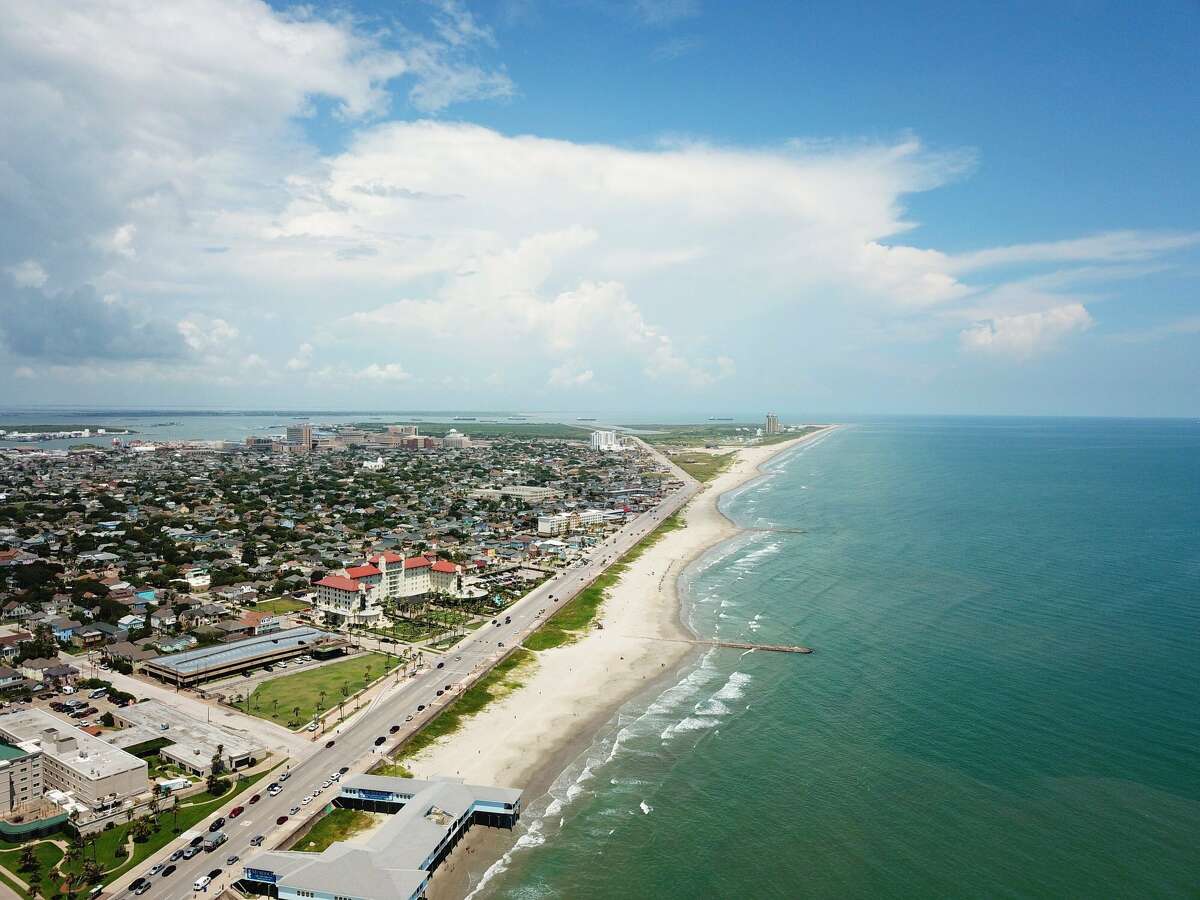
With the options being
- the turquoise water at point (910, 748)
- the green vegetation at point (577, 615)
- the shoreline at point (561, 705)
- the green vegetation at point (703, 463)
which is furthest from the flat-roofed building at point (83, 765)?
the green vegetation at point (703, 463)

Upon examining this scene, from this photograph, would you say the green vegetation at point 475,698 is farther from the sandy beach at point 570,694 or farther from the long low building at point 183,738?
the long low building at point 183,738

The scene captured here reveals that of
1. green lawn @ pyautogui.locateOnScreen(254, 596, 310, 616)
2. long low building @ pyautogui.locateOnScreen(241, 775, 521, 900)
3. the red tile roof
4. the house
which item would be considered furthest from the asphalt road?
the house

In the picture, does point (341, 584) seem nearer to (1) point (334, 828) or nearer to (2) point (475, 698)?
(2) point (475, 698)

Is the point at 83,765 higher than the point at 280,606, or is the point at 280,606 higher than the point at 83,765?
the point at 83,765

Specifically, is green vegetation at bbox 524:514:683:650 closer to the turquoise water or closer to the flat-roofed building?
the turquoise water

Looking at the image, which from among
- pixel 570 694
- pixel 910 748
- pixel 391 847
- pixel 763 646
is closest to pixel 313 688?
pixel 570 694

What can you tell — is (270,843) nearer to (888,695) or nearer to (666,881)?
(666,881)
